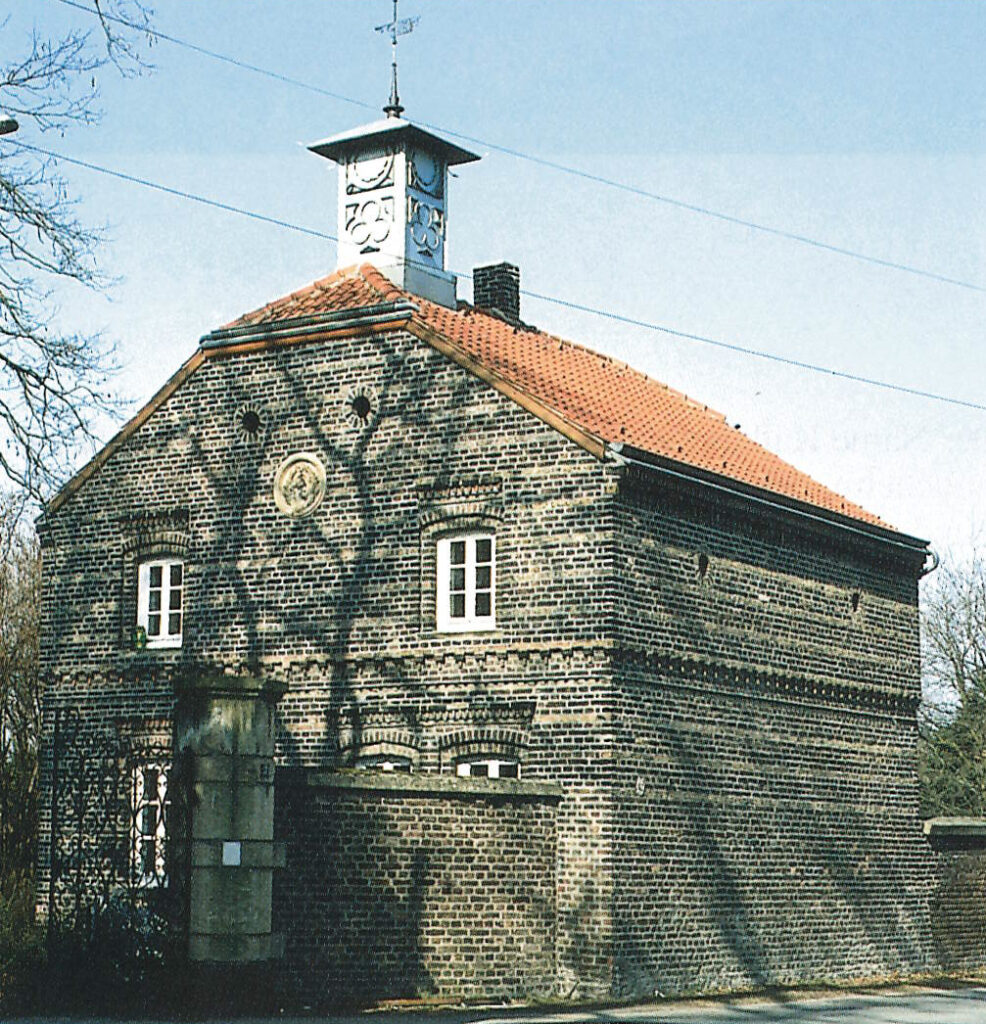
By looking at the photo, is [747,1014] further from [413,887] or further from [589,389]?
[589,389]

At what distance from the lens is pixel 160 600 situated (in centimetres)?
2723

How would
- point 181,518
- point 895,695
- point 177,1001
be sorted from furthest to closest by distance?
1. point 895,695
2. point 181,518
3. point 177,1001

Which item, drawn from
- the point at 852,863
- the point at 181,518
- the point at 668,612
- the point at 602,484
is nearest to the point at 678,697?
the point at 668,612

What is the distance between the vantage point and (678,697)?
24344mm

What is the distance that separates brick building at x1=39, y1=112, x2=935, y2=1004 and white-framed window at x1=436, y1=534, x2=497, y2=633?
1.6 inches

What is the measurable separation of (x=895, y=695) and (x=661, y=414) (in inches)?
206

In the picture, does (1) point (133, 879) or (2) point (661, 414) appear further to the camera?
(2) point (661, 414)

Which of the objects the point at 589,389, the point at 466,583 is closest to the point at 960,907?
the point at 589,389

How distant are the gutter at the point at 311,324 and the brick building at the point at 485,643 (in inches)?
1.6

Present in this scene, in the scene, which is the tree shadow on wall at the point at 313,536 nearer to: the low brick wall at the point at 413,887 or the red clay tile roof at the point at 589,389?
the red clay tile roof at the point at 589,389

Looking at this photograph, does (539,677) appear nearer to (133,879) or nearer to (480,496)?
(480,496)

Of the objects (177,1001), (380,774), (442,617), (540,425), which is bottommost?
(177,1001)

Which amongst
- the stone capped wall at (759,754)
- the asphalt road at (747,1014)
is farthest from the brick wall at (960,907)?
the asphalt road at (747,1014)

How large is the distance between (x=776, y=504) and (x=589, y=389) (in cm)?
298
